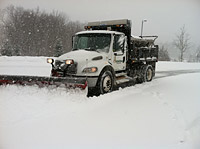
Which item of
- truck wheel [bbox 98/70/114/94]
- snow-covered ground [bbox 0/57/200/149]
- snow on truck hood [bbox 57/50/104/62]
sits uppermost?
snow on truck hood [bbox 57/50/104/62]

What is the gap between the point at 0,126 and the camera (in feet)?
12.1

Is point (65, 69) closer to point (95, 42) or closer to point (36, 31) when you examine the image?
point (95, 42)

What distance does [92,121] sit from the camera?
4.03m

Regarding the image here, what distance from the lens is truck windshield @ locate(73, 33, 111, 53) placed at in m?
7.33

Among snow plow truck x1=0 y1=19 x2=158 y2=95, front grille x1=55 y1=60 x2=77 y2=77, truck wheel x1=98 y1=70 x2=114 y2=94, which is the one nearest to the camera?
snow plow truck x1=0 y1=19 x2=158 y2=95

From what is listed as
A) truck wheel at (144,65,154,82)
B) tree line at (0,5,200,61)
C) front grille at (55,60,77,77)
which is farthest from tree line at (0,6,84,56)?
front grille at (55,60,77,77)

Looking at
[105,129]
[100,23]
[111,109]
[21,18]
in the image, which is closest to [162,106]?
[111,109]

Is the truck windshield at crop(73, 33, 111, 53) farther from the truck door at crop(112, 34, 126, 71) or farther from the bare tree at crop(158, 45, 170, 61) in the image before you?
the bare tree at crop(158, 45, 170, 61)

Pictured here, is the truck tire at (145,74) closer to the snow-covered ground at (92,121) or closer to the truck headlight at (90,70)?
the snow-covered ground at (92,121)

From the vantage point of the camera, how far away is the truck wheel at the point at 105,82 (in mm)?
6452

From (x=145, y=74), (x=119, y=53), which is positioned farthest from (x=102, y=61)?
(x=145, y=74)

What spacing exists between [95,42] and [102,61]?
1.19 meters

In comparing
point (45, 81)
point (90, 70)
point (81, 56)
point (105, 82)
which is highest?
point (81, 56)

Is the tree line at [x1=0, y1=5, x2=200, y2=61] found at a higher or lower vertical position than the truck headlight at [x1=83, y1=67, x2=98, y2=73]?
higher
